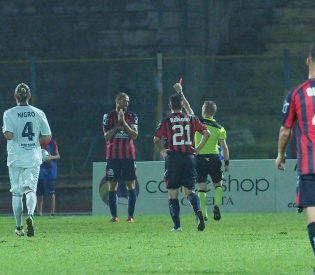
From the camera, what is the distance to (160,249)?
1444 cm

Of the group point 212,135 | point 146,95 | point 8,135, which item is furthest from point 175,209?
point 146,95

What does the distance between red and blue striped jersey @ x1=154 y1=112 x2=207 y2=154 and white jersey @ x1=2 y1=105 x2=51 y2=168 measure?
1.76m

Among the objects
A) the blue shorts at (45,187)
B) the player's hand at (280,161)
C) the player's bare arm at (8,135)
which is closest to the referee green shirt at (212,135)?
the player's bare arm at (8,135)

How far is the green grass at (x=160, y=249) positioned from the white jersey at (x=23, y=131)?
3.17 ft

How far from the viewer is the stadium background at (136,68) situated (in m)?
29.4

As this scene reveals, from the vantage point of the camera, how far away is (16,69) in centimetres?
3045

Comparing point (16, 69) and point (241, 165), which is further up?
point (16, 69)

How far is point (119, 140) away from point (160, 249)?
7.37m

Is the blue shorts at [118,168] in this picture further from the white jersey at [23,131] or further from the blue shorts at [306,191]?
the blue shorts at [306,191]

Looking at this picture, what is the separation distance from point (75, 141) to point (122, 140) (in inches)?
317

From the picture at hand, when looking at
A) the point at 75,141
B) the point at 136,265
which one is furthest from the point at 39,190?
the point at 136,265

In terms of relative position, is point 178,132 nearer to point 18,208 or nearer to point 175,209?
point 175,209

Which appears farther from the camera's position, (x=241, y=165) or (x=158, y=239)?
(x=241, y=165)

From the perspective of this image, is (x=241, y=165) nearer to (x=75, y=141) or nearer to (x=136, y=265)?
(x=75, y=141)
